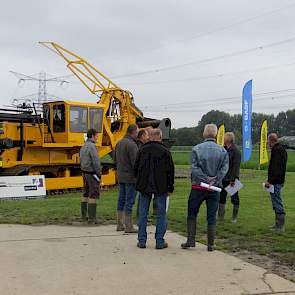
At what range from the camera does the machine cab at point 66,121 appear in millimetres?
18141

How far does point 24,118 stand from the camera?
17797 millimetres

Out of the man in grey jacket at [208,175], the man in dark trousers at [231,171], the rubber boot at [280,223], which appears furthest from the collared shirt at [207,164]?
the man in dark trousers at [231,171]

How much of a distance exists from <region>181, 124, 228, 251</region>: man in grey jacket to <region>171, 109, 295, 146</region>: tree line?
8778cm

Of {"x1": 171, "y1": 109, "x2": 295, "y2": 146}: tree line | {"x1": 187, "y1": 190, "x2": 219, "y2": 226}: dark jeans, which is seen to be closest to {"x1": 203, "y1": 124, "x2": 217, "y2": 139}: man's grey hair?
{"x1": 187, "y1": 190, "x2": 219, "y2": 226}: dark jeans

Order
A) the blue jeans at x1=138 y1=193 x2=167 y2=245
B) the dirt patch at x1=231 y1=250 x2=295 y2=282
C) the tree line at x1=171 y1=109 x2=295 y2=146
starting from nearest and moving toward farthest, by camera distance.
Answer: the dirt patch at x1=231 y1=250 x2=295 y2=282
the blue jeans at x1=138 y1=193 x2=167 y2=245
the tree line at x1=171 y1=109 x2=295 y2=146

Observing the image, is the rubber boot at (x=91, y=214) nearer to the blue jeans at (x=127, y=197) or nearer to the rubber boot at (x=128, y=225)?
the blue jeans at (x=127, y=197)

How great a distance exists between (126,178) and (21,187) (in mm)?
7108

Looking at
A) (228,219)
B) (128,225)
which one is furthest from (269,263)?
(228,219)

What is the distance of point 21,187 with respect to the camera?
590 inches

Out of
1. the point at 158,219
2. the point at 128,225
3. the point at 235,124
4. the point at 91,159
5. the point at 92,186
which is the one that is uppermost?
the point at 235,124

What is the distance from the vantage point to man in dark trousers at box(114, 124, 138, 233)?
28.6 feet

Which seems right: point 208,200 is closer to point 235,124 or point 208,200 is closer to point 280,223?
point 280,223

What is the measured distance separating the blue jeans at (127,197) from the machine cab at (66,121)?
9481mm

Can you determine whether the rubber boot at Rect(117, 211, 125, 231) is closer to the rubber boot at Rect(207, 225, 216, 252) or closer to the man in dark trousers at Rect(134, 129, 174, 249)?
the man in dark trousers at Rect(134, 129, 174, 249)
